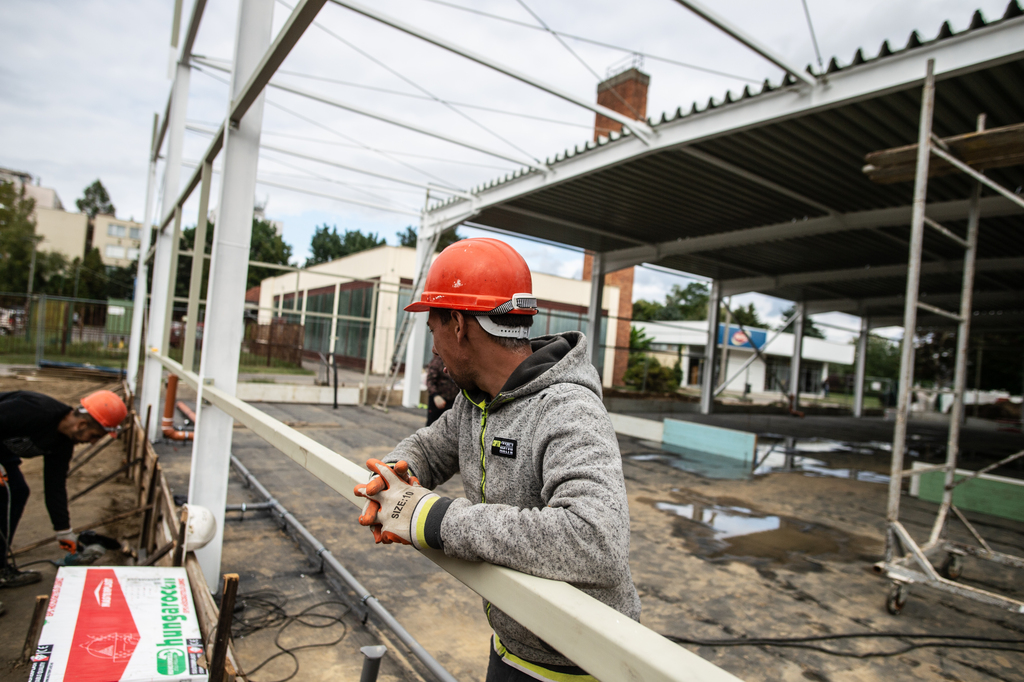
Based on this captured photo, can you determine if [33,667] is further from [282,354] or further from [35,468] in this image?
[282,354]

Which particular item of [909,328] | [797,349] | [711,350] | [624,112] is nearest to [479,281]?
[909,328]

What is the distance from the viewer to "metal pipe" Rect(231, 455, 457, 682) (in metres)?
2.63

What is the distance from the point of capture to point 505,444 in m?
1.42

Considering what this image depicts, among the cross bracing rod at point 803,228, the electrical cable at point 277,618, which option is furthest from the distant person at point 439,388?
the cross bracing rod at point 803,228

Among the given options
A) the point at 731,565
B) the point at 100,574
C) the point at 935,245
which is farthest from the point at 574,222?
the point at 100,574

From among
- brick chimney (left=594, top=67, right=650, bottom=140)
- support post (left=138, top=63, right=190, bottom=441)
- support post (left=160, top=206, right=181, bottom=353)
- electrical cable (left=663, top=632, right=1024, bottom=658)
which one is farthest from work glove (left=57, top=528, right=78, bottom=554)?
brick chimney (left=594, top=67, right=650, bottom=140)

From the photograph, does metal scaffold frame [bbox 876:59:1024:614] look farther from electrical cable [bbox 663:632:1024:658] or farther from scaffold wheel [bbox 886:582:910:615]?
electrical cable [bbox 663:632:1024:658]

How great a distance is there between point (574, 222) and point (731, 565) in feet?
32.9

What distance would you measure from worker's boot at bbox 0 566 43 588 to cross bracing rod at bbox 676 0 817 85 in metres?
6.92

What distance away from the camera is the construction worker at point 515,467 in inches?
41.8

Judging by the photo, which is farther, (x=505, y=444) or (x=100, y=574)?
(x=100, y=574)

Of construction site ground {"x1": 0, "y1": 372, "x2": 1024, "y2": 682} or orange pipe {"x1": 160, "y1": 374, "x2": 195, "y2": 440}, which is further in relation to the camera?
orange pipe {"x1": 160, "y1": 374, "x2": 195, "y2": 440}

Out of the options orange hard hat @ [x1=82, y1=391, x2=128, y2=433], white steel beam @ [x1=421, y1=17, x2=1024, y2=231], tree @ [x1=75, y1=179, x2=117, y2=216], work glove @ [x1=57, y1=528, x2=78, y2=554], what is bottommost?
work glove @ [x1=57, y1=528, x2=78, y2=554]

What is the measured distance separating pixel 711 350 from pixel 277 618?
60.5 feet
